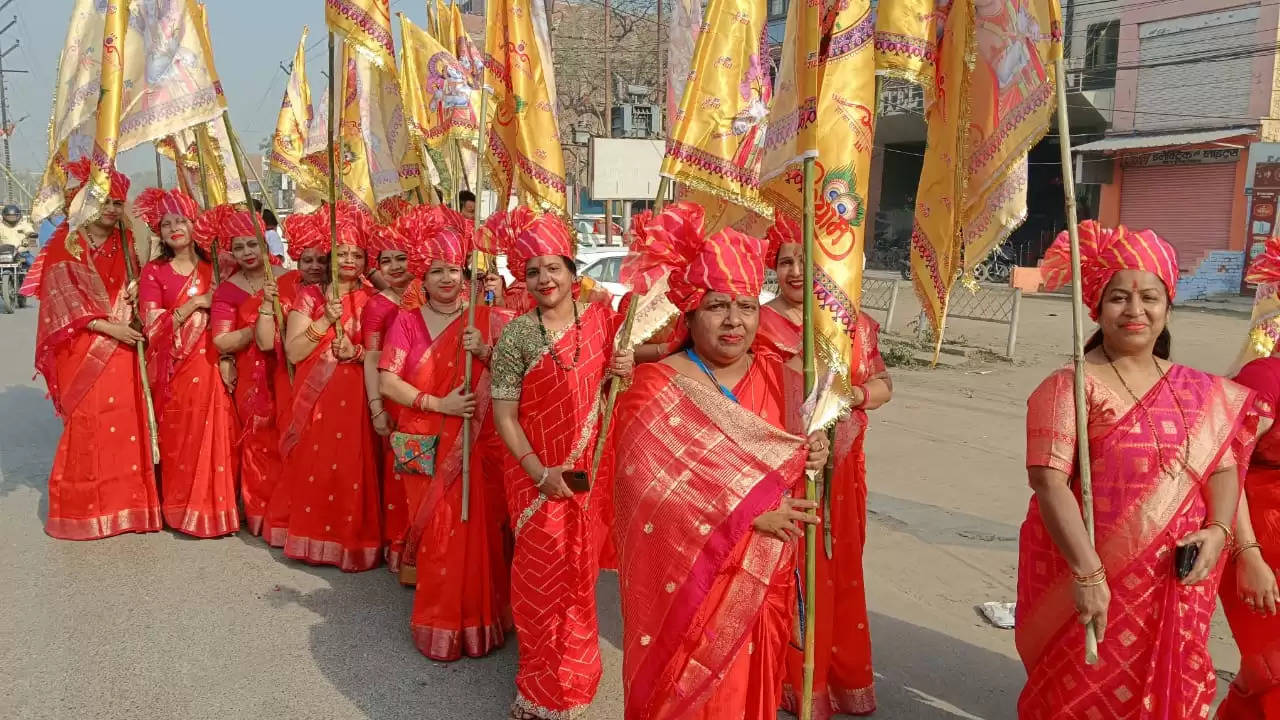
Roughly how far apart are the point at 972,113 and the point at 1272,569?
173 cm

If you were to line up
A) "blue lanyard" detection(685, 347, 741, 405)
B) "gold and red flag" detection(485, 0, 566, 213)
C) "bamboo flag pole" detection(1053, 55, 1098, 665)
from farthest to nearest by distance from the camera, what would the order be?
1. "gold and red flag" detection(485, 0, 566, 213)
2. "blue lanyard" detection(685, 347, 741, 405)
3. "bamboo flag pole" detection(1053, 55, 1098, 665)

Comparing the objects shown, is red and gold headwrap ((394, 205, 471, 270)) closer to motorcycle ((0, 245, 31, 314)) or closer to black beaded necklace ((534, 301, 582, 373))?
black beaded necklace ((534, 301, 582, 373))

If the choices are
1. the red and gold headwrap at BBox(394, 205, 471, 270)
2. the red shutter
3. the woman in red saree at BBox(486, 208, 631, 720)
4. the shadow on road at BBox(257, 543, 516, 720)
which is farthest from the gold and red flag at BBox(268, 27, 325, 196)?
the red shutter

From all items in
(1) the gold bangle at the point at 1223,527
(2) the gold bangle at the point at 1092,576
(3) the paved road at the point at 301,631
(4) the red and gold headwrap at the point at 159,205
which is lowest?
(3) the paved road at the point at 301,631

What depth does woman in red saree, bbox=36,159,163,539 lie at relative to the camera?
5695 mm

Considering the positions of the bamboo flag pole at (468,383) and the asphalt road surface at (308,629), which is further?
the bamboo flag pole at (468,383)

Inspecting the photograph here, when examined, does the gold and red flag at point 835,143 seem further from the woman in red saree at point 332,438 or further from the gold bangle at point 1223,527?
the woman in red saree at point 332,438

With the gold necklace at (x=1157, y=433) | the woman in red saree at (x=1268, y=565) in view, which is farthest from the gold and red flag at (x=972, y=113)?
the woman in red saree at (x=1268, y=565)

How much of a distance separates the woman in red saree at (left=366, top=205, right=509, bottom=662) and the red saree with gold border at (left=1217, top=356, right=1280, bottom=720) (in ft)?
9.13

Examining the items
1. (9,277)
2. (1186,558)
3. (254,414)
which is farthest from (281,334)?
(9,277)

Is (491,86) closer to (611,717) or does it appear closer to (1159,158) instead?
(611,717)

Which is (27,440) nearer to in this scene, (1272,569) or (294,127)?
(294,127)

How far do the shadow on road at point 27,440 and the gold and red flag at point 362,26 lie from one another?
3717 mm

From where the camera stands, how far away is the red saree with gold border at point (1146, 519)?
2.56 meters
